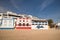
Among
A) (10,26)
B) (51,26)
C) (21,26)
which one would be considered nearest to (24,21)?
(21,26)

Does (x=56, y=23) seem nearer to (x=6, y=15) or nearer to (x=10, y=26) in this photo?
(x=10, y=26)

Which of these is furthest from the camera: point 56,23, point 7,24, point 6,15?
point 6,15

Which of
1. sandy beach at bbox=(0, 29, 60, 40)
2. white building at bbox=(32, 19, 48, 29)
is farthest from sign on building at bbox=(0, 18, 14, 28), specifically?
sandy beach at bbox=(0, 29, 60, 40)

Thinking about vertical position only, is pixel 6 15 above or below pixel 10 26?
above

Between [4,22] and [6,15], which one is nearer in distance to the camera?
[4,22]

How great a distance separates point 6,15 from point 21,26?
2.00 m

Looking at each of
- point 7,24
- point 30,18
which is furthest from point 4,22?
point 30,18

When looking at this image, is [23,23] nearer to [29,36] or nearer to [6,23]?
[6,23]

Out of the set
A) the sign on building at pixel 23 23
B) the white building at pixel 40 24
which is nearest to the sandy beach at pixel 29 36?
the sign on building at pixel 23 23

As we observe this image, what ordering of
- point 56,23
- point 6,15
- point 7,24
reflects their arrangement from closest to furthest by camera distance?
point 7,24
point 56,23
point 6,15

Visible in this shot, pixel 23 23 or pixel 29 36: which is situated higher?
pixel 23 23

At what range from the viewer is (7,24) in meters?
7.43

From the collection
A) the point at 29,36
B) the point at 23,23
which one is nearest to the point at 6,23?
the point at 23,23

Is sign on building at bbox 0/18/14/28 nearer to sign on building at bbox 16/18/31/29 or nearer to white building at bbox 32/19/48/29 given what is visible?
sign on building at bbox 16/18/31/29
